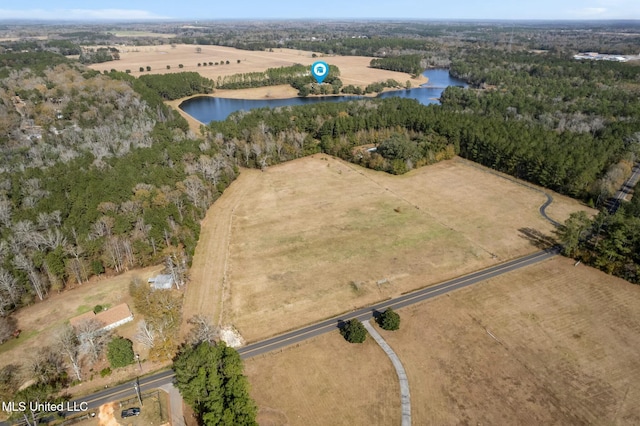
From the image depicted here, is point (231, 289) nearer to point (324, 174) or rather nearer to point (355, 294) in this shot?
point (355, 294)

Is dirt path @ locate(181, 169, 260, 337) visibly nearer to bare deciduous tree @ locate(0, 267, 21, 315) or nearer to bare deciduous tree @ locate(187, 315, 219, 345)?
bare deciduous tree @ locate(187, 315, 219, 345)

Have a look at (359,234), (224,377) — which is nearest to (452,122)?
(359,234)

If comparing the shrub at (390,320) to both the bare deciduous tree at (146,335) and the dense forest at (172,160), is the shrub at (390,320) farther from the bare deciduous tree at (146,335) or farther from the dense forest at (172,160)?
the bare deciduous tree at (146,335)

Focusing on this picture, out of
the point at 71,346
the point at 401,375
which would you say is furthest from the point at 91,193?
the point at 401,375

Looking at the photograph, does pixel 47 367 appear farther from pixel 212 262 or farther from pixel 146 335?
pixel 212 262

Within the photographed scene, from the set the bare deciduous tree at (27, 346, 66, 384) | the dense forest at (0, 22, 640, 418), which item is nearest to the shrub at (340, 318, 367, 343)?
the dense forest at (0, 22, 640, 418)
